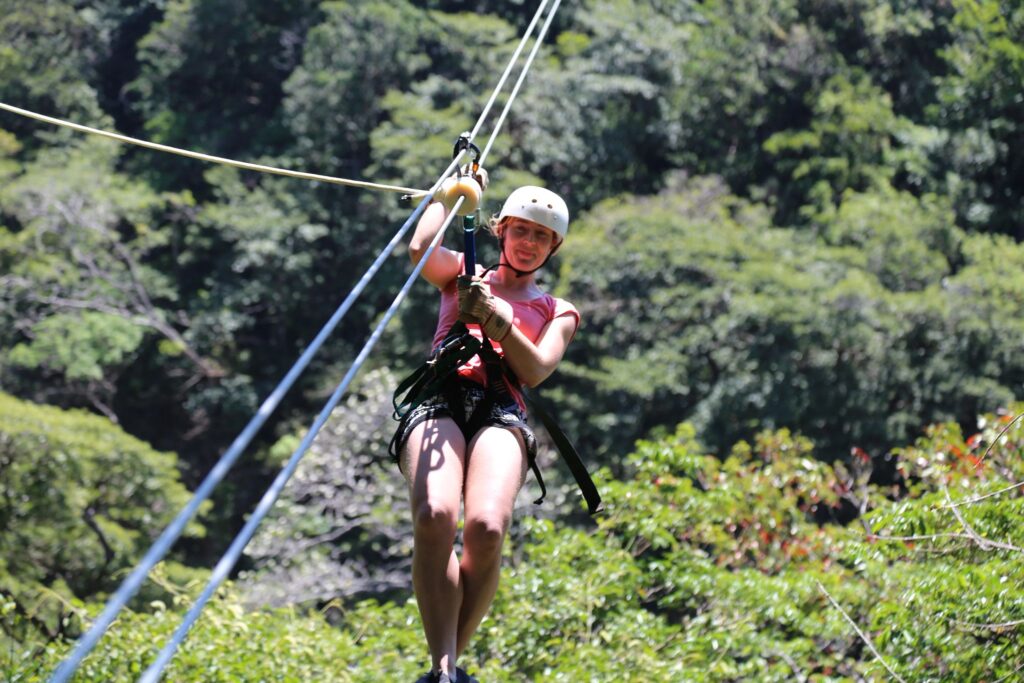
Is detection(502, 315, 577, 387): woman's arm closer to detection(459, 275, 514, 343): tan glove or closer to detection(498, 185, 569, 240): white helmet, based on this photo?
detection(459, 275, 514, 343): tan glove

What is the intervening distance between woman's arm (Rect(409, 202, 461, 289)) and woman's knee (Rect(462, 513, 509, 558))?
20.7 inches

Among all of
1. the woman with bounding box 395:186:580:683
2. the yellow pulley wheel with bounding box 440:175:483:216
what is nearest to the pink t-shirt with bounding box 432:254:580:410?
the woman with bounding box 395:186:580:683

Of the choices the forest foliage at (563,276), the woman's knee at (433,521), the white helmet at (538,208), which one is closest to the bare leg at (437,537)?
the woman's knee at (433,521)

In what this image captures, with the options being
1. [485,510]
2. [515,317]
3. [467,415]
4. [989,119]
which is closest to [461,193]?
[515,317]

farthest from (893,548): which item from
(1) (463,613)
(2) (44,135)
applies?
(2) (44,135)

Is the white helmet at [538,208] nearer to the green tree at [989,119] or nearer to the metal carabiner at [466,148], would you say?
the metal carabiner at [466,148]

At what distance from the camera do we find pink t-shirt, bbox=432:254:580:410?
3244 mm

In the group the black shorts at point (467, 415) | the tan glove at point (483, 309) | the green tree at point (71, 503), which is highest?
the tan glove at point (483, 309)

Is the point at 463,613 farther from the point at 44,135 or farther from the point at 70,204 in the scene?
the point at 44,135

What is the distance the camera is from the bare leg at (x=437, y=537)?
9.64ft

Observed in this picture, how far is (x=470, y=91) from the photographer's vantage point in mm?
20156

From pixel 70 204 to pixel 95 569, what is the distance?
740 cm

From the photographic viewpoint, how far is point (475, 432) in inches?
125

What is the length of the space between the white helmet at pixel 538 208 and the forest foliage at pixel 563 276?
12.1 feet
